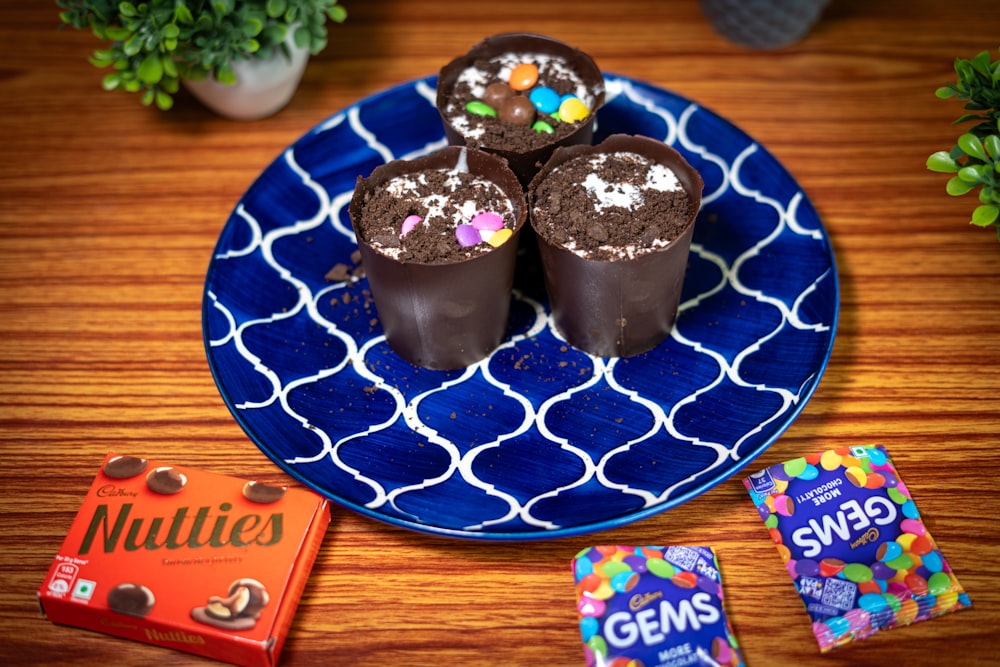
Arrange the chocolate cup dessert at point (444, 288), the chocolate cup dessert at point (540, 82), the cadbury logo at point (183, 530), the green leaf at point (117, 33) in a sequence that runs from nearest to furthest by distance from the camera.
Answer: the cadbury logo at point (183, 530)
the chocolate cup dessert at point (444, 288)
the chocolate cup dessert at point (540, 82)
the green leaf at point (117, 33)

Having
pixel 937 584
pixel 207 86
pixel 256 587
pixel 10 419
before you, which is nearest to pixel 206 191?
pixel 207 86

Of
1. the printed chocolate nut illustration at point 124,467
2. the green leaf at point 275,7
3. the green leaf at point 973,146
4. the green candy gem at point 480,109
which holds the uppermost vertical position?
the green leaf at point 973,146

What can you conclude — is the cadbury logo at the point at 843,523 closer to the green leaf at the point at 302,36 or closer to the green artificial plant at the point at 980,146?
the green artificial plant at the point at 980,146

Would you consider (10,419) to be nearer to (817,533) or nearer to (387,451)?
(387,451)

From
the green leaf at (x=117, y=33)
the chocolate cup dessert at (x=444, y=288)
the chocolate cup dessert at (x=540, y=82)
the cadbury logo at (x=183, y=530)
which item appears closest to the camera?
the cadbury logo at (x=183, y=530)

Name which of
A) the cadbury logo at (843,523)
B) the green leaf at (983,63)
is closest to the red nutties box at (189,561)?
the cadbury logo at (843,523)

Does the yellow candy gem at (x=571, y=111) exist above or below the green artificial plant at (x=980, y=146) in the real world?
below

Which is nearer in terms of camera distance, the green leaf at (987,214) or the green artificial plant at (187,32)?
the green leaf at (987,214)

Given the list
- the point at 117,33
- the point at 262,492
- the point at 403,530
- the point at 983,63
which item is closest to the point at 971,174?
the point at 983,63
